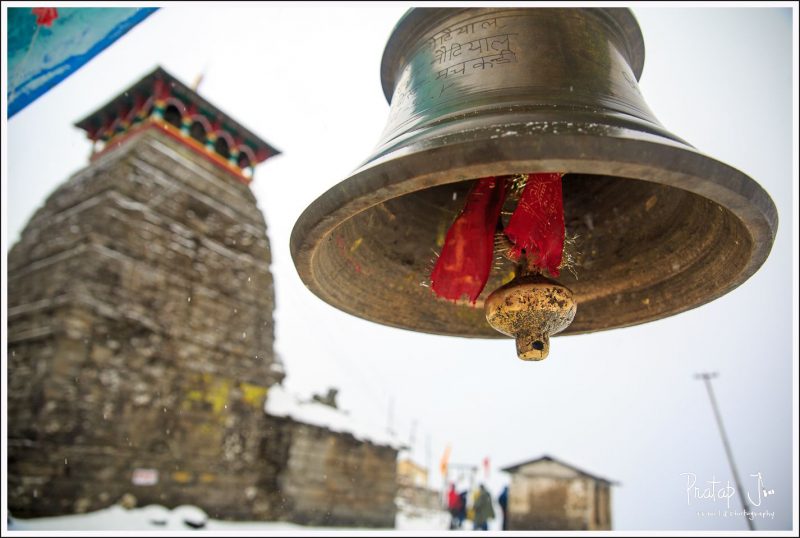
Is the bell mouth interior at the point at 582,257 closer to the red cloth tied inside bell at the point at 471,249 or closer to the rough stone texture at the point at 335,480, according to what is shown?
the red cloth tied inside bell at the point at 471,249

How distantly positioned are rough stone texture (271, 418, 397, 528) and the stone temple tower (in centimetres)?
50

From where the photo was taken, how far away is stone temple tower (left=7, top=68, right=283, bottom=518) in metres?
6.04

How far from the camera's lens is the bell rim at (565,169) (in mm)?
834

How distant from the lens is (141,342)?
7031 millimetres

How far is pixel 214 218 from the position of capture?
29.0 feet

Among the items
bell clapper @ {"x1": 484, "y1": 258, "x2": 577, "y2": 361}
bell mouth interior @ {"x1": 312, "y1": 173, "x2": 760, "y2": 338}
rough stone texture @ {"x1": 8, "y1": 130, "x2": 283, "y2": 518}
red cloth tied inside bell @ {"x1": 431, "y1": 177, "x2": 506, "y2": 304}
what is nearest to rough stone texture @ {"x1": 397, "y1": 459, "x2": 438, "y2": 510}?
rough stone texture @ {"x1": 8, "y1": 130, "x2": 283, "y2": 518}

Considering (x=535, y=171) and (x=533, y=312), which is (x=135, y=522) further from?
(x=535, y=171)

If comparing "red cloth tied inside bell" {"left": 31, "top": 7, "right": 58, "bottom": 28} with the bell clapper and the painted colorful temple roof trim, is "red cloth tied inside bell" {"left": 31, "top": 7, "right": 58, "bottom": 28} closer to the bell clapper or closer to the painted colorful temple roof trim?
the bell clapper

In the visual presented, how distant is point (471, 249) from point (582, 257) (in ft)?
1.38

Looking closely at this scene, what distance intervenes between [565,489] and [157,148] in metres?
9.87

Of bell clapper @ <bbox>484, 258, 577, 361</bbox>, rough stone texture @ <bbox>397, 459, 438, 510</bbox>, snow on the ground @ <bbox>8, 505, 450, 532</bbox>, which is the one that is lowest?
snow on the ground @ <bbox>8, 505, 450, 532</bbox>

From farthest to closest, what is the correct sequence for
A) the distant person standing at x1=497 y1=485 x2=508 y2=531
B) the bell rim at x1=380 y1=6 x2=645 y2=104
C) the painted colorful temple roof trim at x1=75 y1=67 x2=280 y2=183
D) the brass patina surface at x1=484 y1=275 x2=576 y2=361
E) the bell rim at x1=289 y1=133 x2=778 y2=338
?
the distant person standing at x1=497 y1=485 x2=508 y2=531, the painted colorful temple roof trim at x1=75 y1=67 x2=280 y2=183, the bell rim at x1=380 y1=6 x2=645 y2=104, the brass patina surface at x1=484 y1=275 x2=576 y2=361, the bell rim at x1=289 y1=133 x2=778 y2=338

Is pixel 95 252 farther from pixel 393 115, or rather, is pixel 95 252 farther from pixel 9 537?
pixel 393 115

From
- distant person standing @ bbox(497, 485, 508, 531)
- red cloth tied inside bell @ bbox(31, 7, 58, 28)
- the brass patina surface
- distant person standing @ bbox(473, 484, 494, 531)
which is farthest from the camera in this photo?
distant person standing @ bbox(473, 484, 494, 531)
